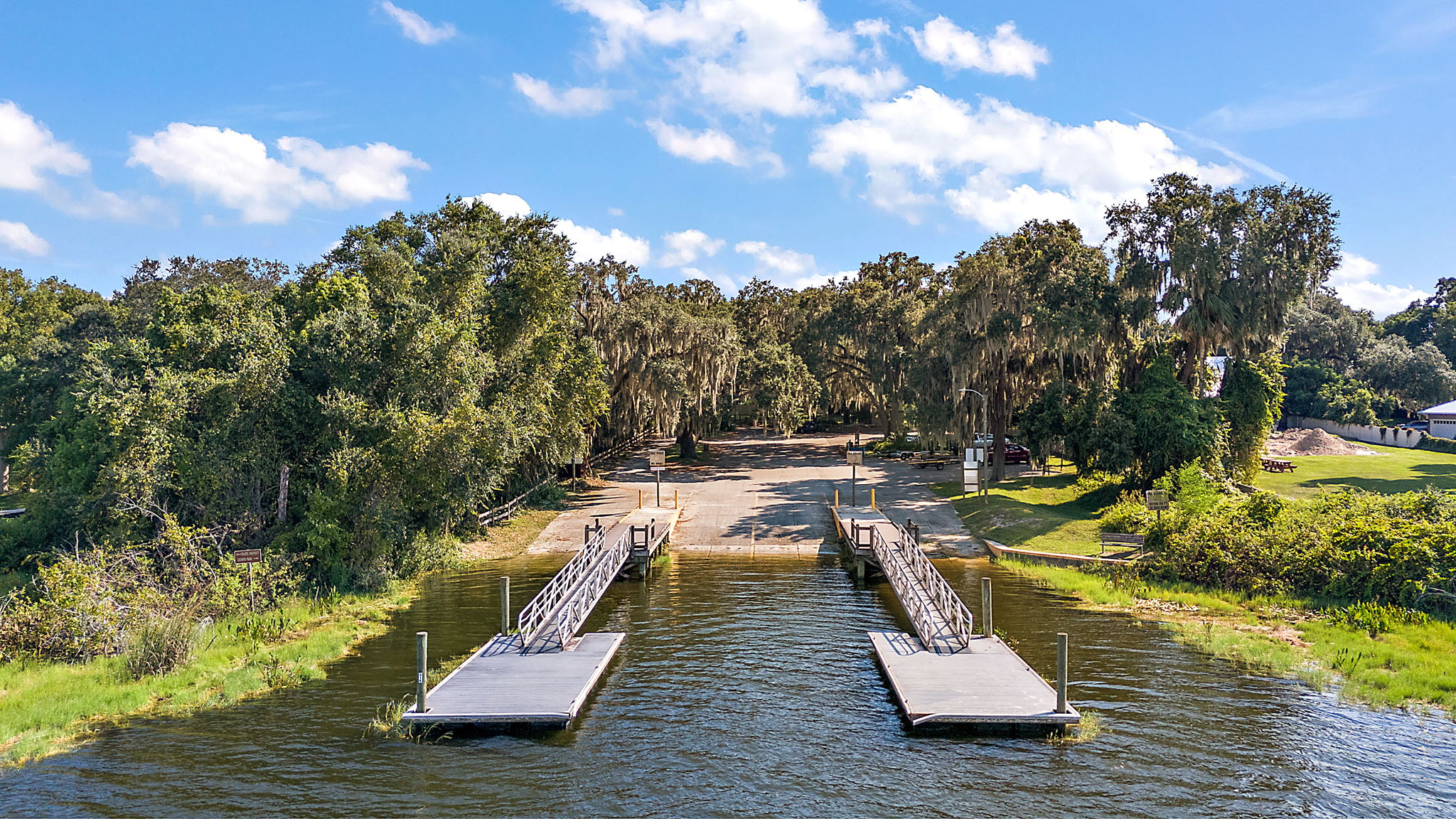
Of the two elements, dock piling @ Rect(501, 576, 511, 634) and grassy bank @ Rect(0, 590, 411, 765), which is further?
dock piling @ Rect(501, 576, 511, 634)

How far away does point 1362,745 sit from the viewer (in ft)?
41.0

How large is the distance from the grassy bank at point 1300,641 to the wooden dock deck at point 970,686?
4.90 metres

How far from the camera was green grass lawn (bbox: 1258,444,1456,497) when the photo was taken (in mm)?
37500

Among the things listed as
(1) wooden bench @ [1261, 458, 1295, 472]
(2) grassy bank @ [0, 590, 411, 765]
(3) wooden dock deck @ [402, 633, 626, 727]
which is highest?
(1) wooden bench @ [1261, 458, 1295, 472]

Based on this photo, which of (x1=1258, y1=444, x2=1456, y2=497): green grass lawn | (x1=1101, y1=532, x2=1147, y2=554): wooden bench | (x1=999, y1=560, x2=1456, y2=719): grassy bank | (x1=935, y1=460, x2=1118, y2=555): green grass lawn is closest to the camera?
(x1=999, y1=560, x2=1456, y2=719): grassy bank

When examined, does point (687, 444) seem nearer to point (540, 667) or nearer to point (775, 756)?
point (540, 667)

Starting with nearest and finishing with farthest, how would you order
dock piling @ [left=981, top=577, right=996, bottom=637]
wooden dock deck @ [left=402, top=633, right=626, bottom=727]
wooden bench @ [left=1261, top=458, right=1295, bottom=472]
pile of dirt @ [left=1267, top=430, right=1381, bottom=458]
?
wooden dock deck @ [left=402, top=633, right=626, bottom=727], dock piling @ [left=981, top=577, right=996, bottom=637], wooden bench @ [left=1261, top=458, right=1295, bottom=472], pile of dirt @ [left=1267, top=430, right=1381, bottom=458]

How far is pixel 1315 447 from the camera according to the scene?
181ft

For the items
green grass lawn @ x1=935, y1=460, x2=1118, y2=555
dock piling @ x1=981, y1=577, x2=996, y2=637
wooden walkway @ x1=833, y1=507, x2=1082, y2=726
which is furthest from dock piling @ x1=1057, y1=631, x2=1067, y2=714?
green grass lawn @ x1=935, y1=460, x2=1118, y2=555

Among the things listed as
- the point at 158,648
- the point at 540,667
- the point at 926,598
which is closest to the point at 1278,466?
the point at 926,598

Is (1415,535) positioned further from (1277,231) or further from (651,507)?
(651,507)

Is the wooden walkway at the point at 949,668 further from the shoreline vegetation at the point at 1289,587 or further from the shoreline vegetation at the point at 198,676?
the shoreline vegetation at the point at 198,676

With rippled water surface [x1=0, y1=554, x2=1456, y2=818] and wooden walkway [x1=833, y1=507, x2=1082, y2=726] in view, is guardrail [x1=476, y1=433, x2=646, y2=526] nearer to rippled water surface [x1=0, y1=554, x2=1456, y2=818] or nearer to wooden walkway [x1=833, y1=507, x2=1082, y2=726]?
rippled water surface [x1=0, y1=554, x2=1456, y2=818]

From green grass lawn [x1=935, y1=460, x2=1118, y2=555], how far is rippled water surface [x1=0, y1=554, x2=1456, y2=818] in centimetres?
1231
